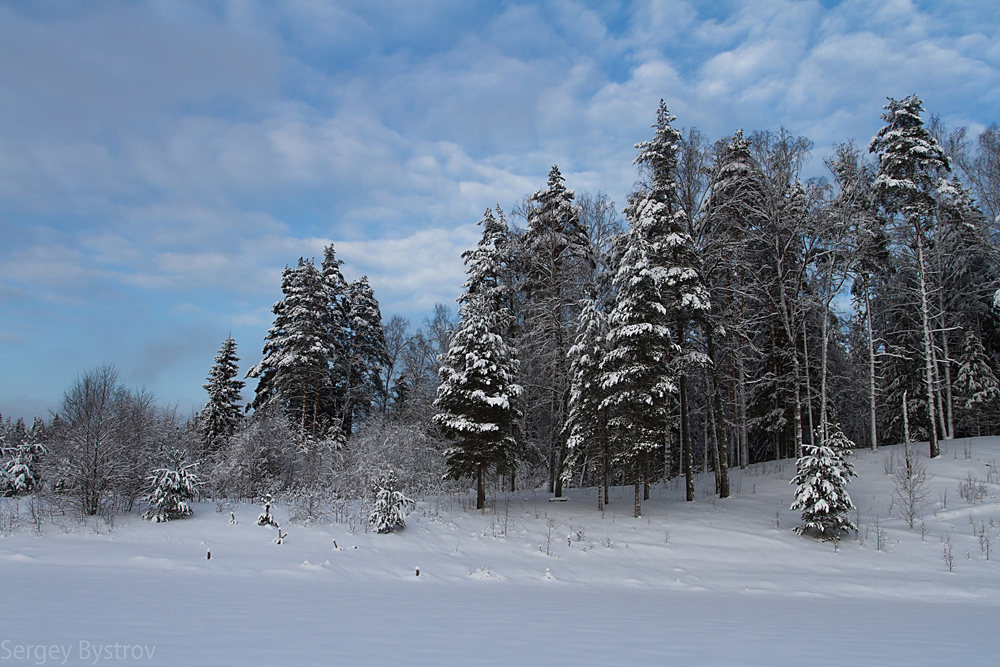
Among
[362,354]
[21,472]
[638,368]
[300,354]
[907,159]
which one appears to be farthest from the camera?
[362,354]

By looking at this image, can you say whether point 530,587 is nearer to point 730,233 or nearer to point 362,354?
point 730,233

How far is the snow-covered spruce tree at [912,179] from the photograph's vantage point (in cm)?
2209

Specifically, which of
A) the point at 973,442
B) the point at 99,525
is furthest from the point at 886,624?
the point at 973,442

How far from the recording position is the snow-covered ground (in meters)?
5.07

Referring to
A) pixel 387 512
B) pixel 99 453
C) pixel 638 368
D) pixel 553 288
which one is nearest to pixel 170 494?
pixel 99 453

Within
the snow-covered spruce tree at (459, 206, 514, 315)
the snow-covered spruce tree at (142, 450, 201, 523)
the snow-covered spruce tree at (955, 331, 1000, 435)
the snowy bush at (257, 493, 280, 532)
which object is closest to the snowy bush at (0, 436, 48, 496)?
the snow-covered spruce tree at (142, 450, 201, 523)

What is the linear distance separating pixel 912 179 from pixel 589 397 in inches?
658

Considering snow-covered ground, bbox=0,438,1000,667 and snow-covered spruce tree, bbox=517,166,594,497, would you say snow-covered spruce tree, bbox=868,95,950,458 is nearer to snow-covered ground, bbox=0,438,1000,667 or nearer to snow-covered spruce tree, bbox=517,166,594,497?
snow-covered ground, bbox=0,438,1000,667

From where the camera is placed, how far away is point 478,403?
19.6 meters

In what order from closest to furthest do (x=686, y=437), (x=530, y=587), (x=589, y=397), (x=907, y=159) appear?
(x=530, y=587) < (x=589, y=397) < (x=686, y=437) < (x=907, y=159)

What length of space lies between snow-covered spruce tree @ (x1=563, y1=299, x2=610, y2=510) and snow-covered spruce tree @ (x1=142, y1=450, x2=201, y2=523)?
41.1 ft

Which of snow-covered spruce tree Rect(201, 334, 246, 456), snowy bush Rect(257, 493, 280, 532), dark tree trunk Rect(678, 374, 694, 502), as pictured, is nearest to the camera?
snowy bush Rect(257, 493, 280, 532)

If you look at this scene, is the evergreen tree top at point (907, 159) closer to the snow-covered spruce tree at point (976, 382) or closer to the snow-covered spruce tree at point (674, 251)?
the snow-covered spruce tree at point (674, 251)

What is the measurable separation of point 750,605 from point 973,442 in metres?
21.7
